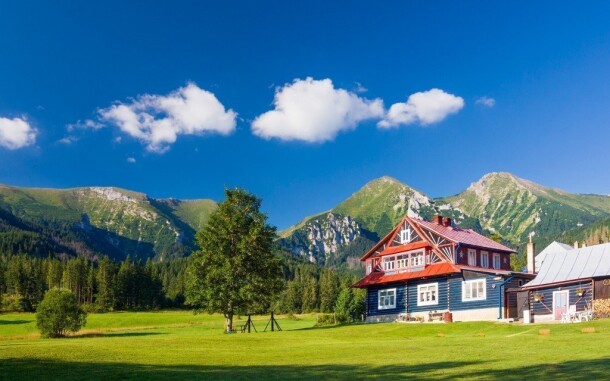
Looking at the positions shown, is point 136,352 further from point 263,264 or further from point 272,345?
point 263,264

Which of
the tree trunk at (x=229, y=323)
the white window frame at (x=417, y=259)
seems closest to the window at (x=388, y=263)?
the white window frame at (x=417, y=259)

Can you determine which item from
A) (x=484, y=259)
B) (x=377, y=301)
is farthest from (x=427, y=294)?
(x=484, y=259)

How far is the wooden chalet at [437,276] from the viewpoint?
53250 mm

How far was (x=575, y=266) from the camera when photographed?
49031mm

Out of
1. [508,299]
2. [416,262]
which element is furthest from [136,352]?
[416,262]

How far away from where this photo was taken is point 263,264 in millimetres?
53625

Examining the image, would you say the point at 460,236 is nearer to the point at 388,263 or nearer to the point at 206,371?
the point at 388,263

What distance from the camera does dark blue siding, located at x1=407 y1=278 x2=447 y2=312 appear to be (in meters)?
57.5

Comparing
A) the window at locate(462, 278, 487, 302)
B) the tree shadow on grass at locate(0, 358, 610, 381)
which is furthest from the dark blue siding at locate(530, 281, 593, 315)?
the tree shadow on grass at locate(0, 358, 610, 381)

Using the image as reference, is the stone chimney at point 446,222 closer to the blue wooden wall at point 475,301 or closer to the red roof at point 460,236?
the red roof at point 460,236

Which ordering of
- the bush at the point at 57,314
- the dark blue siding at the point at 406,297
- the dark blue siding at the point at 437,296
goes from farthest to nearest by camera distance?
1. the dark blue siding at the point at 406,297
2. the dark blue siding at the point at 437,296
3. the bush at the point at 57,314

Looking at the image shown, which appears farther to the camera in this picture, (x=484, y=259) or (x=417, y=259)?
(x=484, y=259)

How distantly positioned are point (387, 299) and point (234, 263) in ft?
65.3

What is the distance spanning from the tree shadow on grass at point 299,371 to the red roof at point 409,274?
3631 cm
